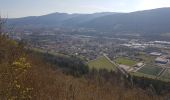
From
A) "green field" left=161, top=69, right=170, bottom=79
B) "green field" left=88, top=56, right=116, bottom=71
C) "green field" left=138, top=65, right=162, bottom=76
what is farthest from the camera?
"green field" left=88, top=56, right=116, bottom=71

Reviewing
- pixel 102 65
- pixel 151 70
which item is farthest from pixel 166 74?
pixel 102 65

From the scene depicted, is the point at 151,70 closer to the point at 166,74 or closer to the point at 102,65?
the point at 166,74

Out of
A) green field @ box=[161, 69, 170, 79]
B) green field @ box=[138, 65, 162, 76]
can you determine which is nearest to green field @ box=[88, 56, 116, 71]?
green field @ box=[138, 65, 162, 76]

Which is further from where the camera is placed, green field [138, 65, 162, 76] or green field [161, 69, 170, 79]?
green field [138, 65, 162, 76]

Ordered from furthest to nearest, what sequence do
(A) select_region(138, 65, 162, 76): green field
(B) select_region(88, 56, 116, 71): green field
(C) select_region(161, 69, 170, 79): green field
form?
1. (B) select_region(88, 56, 116, 71): green field
2. (A) select_region(138, 65, 162, 76): green field
3. (C) select_region(161, 69, 170, 79): green field

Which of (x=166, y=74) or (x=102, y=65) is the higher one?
(x=102, y=65)

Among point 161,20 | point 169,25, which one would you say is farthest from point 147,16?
point 169,25

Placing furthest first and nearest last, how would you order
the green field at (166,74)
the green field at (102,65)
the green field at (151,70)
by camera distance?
the green field at (102,65) → the green field at (151,70) → the green field at (166,74)

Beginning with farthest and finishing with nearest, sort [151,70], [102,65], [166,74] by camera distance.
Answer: [102,65] < [151,70] < [166,74]

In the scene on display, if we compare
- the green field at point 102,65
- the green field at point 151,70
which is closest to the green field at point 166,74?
the green field at point 151,70

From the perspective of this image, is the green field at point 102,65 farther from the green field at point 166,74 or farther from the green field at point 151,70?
the green field at point 166,74

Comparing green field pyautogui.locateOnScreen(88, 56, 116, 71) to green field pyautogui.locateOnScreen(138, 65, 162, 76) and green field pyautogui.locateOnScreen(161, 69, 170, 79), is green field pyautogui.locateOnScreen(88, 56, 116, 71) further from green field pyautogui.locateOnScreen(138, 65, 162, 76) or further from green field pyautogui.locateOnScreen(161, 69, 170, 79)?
green field pyautogui.locateOnScreen(161, 69, 170, 79)

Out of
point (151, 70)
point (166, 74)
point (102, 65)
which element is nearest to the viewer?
point (166, 74)
